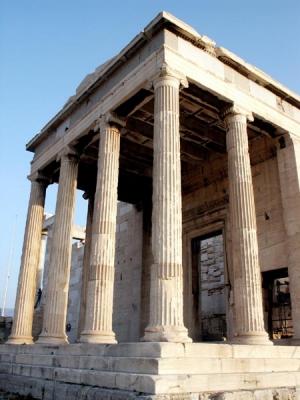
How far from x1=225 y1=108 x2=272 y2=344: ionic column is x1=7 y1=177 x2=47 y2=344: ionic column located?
8148 mm

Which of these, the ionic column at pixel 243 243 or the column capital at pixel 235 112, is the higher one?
the column capital at pixel 235 112

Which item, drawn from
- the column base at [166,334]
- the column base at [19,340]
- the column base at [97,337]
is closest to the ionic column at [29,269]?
the column base at [19,340]

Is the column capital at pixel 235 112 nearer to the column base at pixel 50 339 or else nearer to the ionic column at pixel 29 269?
the ionic column at pixel 29 269

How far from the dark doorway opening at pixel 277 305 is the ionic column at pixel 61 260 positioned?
7.11 metres

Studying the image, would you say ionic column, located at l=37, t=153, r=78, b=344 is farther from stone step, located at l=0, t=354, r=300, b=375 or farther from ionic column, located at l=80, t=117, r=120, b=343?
ionic column, located at l=80, t=117, r=120, b=343

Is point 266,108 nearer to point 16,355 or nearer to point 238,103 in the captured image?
point 238,103

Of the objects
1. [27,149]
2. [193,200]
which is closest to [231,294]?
[193,200]

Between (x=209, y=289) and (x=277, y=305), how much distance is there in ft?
14.1

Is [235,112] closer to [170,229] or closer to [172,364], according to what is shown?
[170,229]

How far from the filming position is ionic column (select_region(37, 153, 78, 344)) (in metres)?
13.6

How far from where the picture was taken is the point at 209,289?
67.7 ft

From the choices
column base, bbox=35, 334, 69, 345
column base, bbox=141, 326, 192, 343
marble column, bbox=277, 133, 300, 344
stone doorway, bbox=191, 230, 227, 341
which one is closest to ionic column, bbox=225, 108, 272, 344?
marble column, bbox=277, 133, 300, 344

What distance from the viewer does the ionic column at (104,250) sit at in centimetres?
1098

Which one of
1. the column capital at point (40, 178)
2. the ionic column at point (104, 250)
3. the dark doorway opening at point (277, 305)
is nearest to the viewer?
the ionic column at point (104, 250)
